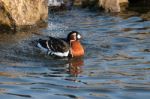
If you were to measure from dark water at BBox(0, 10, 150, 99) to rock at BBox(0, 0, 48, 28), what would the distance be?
25.1 inches

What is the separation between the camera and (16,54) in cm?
1577

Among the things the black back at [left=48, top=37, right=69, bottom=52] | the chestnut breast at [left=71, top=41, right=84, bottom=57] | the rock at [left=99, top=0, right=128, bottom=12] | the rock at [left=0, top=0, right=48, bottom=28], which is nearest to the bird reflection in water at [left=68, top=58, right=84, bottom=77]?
the chestnut breast at [left=71, top=41, right=84, bottom=57]

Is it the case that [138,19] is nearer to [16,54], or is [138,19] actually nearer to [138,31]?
[138,31]

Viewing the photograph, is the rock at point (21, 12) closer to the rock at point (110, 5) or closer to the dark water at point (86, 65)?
the dark water at point (86, 65)

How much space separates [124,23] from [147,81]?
8672mm

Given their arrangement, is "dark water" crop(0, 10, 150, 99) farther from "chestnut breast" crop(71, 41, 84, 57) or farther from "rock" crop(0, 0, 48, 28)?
"rock" crop(0, 0, 48, 28)

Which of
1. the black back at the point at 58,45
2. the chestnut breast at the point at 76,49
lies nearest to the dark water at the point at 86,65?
the chestnut breast at the point at 76,49

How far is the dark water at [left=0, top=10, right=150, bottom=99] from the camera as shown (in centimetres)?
1192

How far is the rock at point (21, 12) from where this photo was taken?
63.9 feet

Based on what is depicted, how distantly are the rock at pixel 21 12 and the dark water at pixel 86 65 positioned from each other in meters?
0.64

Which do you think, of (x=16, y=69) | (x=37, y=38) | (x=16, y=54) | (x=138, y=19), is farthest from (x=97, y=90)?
(x=138, y=19)

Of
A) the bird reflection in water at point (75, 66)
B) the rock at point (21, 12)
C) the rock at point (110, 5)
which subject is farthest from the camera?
the rock at point (110, 5)

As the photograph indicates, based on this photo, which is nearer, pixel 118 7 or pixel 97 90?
pixel 97 90

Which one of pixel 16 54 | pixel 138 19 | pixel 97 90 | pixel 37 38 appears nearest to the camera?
pixel 97 90
